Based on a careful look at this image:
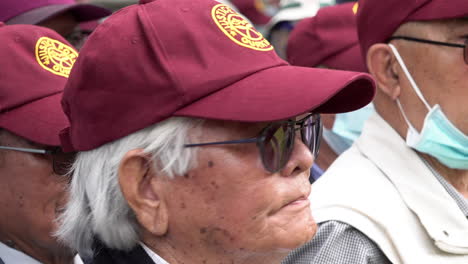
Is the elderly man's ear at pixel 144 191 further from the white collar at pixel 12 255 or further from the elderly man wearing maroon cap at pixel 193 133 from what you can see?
the white collar at pixel 12 255

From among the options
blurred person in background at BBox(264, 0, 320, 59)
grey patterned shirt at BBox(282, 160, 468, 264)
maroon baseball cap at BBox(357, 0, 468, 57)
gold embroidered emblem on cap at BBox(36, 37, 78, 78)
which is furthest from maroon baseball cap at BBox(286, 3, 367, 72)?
gold embroidered emblem on cap at BBox(36, 37, 78, 78)

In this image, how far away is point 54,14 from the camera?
128 inches

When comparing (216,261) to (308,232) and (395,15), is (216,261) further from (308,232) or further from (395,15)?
(395,15)

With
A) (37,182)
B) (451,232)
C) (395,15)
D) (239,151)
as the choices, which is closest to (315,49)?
(395,15)

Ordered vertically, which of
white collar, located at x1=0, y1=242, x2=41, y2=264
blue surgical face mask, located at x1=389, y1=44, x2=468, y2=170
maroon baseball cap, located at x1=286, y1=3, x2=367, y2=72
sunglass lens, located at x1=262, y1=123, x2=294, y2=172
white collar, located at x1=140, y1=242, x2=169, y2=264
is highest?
sunglass lens, located at x1=262, y1=123, x2=294, y2=172

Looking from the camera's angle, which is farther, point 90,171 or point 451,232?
point 451,232

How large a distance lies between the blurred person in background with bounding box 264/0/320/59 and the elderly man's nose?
3.36 metres

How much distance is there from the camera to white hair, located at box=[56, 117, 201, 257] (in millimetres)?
1717

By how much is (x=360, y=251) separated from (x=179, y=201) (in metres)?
0.85

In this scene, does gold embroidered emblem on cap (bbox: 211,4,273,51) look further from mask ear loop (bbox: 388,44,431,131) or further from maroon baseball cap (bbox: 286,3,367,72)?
maroon baseball cap (bbox: 286,3,367,72)

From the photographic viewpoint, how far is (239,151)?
1.73m

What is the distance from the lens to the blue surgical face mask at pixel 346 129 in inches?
156

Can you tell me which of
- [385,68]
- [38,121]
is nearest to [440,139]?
[385,68]

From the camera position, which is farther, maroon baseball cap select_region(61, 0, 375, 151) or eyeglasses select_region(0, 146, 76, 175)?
eyeglasses select_region(0, 146, 76, 175)
